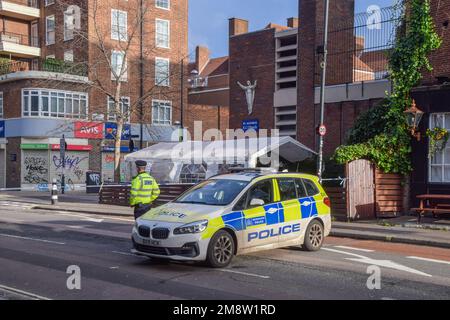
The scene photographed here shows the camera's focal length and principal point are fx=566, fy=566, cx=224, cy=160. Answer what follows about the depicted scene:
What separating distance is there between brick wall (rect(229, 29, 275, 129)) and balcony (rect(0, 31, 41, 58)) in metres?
18.1

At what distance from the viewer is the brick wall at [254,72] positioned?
3222 cm

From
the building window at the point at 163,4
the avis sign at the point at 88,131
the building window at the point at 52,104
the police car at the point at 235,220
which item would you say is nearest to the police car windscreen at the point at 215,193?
the police car at the point at 235,220

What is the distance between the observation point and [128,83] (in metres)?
42.2

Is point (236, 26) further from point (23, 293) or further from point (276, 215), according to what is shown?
point (23, 293)

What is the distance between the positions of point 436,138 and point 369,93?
21.7ft

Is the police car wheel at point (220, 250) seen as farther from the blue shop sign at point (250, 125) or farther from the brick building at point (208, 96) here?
the brick building at point (208, 96)

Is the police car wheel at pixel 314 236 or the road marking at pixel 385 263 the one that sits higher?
the police car wheel at pixel 314 236

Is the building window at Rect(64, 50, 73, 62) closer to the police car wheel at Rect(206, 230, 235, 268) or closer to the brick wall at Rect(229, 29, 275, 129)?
the brick wall at Rect(229, 29, 275, 129)

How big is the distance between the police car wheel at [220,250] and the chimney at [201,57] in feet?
177

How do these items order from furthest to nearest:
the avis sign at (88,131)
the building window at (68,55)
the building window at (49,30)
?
1. the building window at (49,30)
2. the building window at (68,55)
3. the avis sign at (88,131)

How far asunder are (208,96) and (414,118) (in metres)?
37.0

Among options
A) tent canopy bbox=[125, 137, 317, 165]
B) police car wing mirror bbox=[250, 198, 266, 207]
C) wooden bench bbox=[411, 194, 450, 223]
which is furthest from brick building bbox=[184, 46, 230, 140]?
police car wing mirror bbox=[250, 198, 266, 207]

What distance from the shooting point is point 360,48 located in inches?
1061
